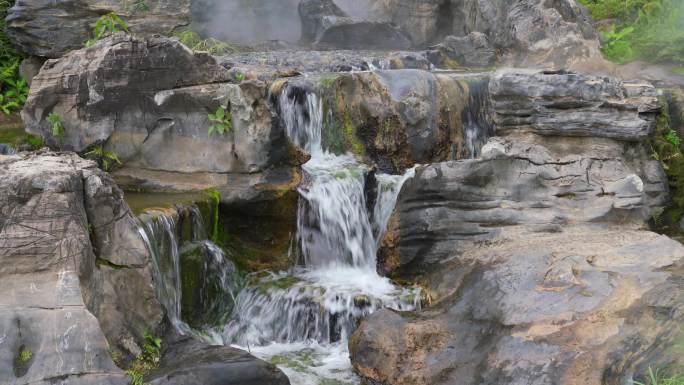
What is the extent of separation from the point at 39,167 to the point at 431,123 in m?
6.02

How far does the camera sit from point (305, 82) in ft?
31.5

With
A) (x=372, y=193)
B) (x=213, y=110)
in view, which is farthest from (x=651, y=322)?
(x=213, y=110)

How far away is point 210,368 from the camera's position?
5133 millimetres

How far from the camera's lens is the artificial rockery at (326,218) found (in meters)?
5.00

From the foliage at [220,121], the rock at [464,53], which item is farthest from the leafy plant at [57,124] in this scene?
the rock at [464,53]

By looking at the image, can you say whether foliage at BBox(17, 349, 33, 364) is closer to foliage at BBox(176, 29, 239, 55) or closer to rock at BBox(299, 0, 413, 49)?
foliage at BBox(176, 29, 239, 55)

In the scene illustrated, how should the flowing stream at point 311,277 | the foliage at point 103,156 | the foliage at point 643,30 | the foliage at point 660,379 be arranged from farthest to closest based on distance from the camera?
the foliage at point 643,30
the foliage at point 103,156
the flowing stream at point 311,277
the foliage at point 660,379

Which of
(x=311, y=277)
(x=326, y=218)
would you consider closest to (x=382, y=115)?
(x=326, y=218)

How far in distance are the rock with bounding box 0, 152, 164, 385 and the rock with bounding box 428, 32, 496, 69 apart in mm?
9114

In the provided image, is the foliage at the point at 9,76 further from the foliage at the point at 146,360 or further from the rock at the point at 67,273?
the foliage at the point at 146,360

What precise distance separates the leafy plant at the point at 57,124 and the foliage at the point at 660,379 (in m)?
6.80

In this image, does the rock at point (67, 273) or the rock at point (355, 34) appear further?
the rock at point (355, 34)

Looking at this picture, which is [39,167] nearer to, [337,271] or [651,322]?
[337,271]

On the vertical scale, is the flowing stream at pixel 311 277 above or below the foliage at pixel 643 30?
below
